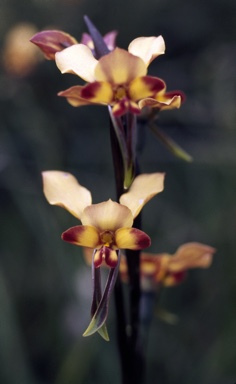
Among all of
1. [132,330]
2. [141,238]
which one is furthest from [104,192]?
[141,238]

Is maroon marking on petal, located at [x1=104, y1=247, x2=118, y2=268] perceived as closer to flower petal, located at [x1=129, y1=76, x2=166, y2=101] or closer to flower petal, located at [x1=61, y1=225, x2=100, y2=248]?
flower petal, located at [x1=61, y1=225, x2=100, y2=248]

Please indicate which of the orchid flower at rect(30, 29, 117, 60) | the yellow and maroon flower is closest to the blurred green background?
the yellow and maroon flower

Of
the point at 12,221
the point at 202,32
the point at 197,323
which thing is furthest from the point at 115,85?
the point at 202,32

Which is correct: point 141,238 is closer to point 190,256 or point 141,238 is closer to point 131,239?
point 131,239

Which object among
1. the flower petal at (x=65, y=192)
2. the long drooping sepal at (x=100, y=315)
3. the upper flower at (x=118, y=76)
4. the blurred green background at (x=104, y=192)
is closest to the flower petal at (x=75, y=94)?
the upper flower at (x=118, y=76)

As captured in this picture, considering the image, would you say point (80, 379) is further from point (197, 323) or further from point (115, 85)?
point (115, 85)

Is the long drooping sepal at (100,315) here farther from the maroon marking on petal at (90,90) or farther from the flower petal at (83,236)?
the maroon marking on petal at (90,90)

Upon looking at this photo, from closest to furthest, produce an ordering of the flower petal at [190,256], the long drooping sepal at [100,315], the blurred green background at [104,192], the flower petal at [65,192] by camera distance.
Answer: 1. the long drooping sepal at [100,315]
2. the flower petal at [65,192]
3. the flower petal at [190,256]
4. the blurred green background at [104,192]
